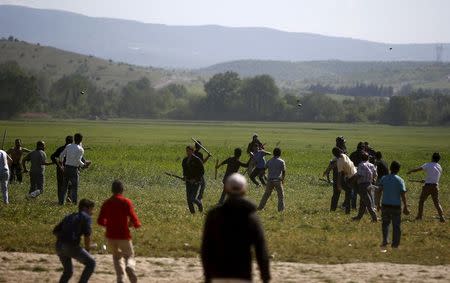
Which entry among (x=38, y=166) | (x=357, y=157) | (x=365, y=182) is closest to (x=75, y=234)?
(x=365, y=182)

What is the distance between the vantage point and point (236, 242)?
8.82 meters

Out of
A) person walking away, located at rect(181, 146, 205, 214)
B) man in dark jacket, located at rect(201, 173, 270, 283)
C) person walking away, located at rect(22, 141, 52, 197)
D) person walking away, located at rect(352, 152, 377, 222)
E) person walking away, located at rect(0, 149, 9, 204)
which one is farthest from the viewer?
person walking away, located at rect(22, 141, 52, 197)

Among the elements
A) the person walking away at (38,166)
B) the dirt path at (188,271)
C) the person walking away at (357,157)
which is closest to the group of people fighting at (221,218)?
the person walking away at (357,157)

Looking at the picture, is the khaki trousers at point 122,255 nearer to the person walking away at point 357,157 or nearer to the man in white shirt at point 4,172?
the man in white shirt at point 4,172

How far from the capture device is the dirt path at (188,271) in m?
13.9

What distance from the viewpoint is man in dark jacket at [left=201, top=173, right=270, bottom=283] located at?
8812mm

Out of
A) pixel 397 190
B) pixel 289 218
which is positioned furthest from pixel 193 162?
pixel 397 190

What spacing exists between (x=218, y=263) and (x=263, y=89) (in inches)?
6423

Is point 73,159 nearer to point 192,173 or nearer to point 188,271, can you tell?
point 192,173

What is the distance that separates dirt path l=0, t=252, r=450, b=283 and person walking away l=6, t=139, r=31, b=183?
1354cm

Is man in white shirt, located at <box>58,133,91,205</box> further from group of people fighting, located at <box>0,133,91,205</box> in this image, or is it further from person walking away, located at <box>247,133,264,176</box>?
person walking away, located at <box>247,133,264,176</box>

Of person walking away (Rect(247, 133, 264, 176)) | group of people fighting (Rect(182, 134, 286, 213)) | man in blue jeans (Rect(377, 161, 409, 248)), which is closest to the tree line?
person walking away (Rect(247, 133, 264, 176))

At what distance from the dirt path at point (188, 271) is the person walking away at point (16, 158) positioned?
44.4 ft

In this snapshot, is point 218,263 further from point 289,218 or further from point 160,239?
point 289,218
